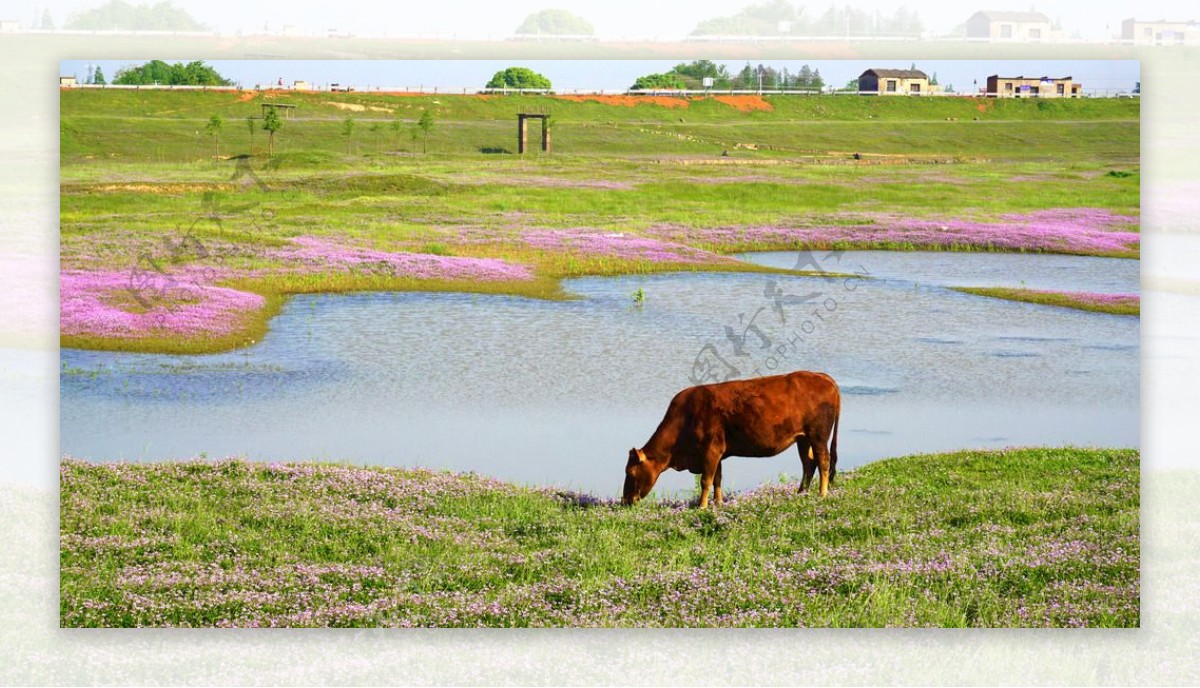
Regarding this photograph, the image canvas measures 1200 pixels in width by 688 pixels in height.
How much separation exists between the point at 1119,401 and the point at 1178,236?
5.20ft

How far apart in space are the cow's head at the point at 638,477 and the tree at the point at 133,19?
4770 mm

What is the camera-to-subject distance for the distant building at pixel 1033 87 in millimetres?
11836

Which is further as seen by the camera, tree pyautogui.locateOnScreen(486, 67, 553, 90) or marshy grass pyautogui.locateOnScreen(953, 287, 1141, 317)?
marshy grass pyautogui.locateOnScreen(953, 287, 1141, 317)

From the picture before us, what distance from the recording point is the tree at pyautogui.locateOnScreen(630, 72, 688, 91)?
464 inches

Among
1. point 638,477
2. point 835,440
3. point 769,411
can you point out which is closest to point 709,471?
point 638,477

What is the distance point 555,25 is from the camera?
1159 centimetres

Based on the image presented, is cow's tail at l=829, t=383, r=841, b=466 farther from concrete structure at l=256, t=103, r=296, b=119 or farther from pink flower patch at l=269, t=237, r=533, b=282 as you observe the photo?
concrete structure at l=256, t=103, r=296, b=119

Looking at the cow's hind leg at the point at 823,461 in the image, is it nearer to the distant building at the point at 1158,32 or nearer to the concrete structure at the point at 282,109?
the distant building at the point at 1158,32

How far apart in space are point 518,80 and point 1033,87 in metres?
4.18

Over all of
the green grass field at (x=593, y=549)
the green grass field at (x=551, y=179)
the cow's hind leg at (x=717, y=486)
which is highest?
the green grass field at (x=551, y=179)

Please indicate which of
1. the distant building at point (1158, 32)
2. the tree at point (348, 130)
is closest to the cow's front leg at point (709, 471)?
the tree at point (348, 130)

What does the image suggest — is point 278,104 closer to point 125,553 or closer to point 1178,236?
point 125,553

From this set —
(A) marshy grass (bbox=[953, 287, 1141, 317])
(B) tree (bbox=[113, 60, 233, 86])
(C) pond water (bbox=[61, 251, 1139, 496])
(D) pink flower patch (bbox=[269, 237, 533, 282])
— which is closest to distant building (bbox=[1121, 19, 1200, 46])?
(C) pond water (bbox=[61, 251, 1139, 496])

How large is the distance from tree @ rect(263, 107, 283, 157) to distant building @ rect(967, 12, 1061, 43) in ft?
18.1
